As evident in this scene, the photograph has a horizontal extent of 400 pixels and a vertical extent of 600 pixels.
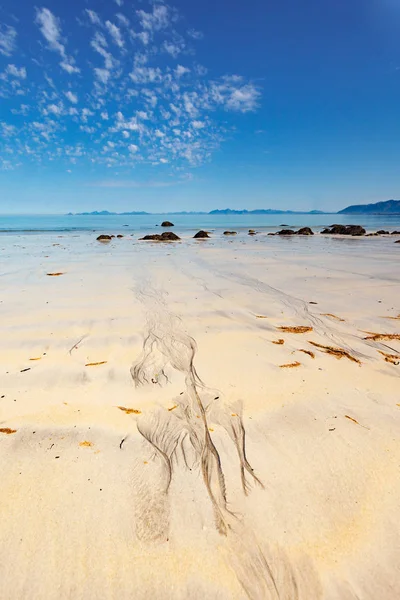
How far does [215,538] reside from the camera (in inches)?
82.2

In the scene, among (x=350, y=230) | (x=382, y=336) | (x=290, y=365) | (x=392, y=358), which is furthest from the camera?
(x=350, y=230)

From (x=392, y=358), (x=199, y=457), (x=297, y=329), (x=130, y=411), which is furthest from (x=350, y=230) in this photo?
(x=199, y=457)

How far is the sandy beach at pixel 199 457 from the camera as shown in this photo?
6.31 feet

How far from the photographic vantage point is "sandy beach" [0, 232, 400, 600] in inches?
75.8

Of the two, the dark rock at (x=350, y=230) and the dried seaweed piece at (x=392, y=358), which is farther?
the dark rock at (x=350, y=230)

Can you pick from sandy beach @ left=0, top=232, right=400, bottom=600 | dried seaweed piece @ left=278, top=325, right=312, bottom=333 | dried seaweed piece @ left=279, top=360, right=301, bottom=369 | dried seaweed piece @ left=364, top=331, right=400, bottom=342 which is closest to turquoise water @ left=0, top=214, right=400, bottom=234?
dried seaweed piece @ left=278, top=325, right=312, bottom=333

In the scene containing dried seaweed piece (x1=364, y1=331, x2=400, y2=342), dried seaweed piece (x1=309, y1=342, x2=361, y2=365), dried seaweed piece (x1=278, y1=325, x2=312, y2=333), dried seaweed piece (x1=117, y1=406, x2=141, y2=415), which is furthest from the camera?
dried seaweed piece (x1=278, y1=325, x2=312, y2=333)

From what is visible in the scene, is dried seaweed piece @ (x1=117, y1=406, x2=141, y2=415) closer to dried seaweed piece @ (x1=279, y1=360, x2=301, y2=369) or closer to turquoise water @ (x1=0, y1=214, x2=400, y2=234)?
dried seaweed piece @ (x1=279, y1=360, x2=301, y2=369)

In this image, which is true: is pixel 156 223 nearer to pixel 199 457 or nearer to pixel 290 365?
pixel 290 365

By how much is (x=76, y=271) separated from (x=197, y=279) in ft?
16.0

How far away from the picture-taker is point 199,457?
9.18 feet

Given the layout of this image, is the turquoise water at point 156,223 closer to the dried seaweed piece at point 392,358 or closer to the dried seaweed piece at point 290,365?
the dried seaweed piece at point 290,365

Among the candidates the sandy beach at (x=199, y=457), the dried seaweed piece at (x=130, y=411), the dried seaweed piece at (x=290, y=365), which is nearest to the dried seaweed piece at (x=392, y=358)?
the sandy beach at (x=199, y=457)

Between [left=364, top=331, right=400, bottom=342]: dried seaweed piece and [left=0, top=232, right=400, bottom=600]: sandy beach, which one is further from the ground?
[left=364, top=331, right=400, bottom=342]: dried seaweed piece
